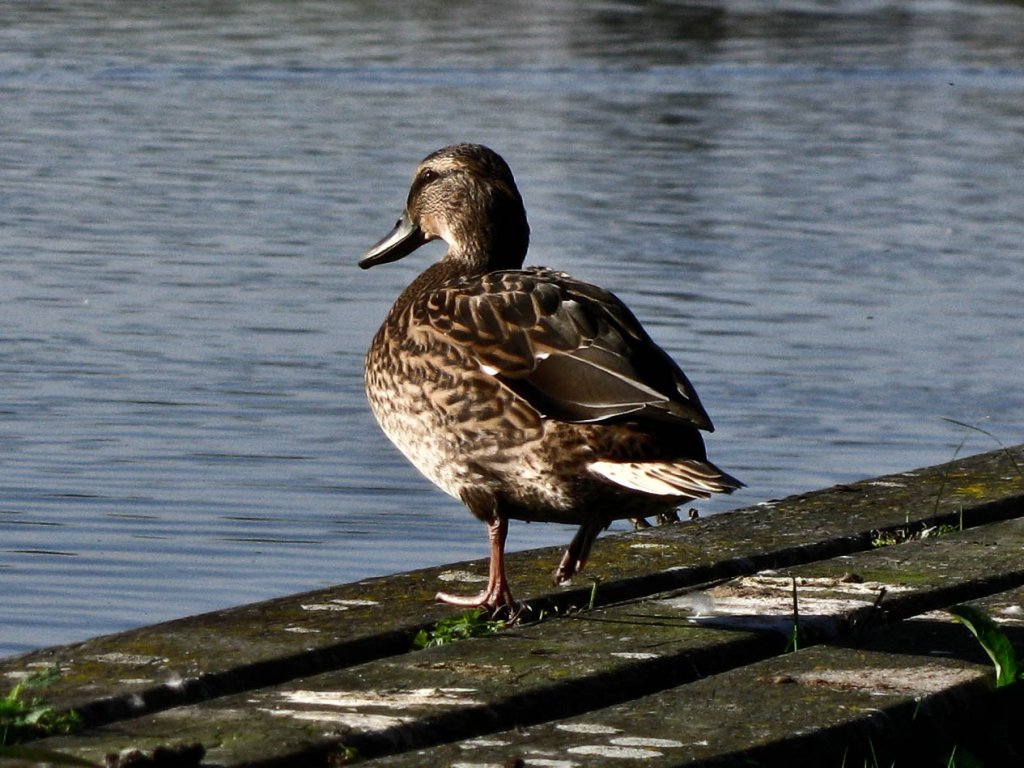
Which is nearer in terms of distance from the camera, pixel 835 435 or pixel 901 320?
pixel 835 435

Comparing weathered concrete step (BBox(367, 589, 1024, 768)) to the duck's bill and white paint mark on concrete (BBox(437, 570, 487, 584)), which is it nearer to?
white paint mark on concrete (BBox(437, 570, 487, 584))

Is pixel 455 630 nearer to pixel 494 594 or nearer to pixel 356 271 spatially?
pixel 494 594

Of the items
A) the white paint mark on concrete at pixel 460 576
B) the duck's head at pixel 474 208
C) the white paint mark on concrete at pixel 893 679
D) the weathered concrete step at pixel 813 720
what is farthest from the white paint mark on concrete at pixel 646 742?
the duck's head at pixel 474 208

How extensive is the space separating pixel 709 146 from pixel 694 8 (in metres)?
17.4

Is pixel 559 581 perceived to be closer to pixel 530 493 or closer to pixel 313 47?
pixel 530 493

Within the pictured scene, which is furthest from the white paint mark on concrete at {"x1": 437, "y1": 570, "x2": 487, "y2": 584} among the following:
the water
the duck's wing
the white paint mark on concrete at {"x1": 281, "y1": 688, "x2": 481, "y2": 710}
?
the water

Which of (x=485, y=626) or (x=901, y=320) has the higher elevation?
(x=485, y=626)

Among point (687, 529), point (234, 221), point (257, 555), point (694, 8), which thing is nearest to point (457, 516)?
point (257, 555)

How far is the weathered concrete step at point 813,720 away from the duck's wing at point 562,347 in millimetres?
604

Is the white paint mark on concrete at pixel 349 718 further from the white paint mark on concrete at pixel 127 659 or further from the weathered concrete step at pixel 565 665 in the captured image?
the white paint mark on concrete at pixel 127 659

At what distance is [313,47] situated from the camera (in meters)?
26.2

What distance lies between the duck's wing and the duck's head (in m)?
Result: 0.53

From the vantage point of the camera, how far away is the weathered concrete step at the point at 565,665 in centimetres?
327

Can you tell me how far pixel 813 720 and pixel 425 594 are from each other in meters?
1.18
